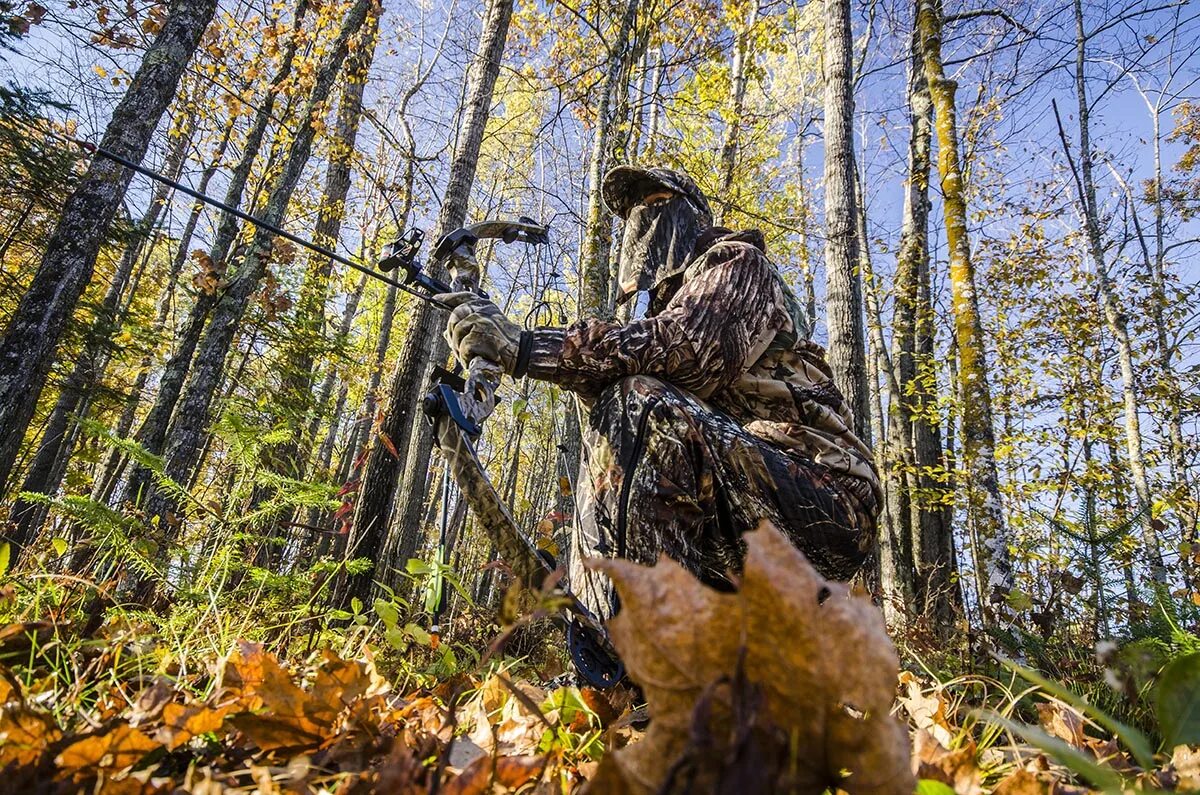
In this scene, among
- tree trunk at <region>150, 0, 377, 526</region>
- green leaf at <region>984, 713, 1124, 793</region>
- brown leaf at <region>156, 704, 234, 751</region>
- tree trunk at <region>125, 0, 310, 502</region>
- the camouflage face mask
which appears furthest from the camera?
tree trunk at <region>125, 0, 310, 502</region>

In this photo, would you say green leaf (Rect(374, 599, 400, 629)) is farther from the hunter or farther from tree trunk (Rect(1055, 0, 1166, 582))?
tree trunk (Rect(1055, 0, 1166, 582))

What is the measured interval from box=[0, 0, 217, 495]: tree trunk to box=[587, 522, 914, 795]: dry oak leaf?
17.7ft

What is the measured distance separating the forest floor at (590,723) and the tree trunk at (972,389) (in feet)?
12.9

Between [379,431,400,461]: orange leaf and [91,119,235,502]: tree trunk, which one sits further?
[91,119,235,502]: tree trunk

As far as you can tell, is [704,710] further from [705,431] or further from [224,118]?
[224,118]

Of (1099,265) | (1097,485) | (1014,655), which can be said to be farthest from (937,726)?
(1099,265)

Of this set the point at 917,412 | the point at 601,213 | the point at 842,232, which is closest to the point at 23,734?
the point at 601,213

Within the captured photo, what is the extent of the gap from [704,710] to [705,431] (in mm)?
1880

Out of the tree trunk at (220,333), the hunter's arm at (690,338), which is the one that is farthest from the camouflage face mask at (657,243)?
the tree trunk at (220,333)

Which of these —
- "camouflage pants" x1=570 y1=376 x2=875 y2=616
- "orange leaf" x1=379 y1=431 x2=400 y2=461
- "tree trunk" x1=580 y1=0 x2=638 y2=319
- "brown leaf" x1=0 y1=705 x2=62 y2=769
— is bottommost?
"brown leaf" x1=0 y1=705 x2=62 y2=769

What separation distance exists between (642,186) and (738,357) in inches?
56.6

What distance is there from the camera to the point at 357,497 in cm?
526

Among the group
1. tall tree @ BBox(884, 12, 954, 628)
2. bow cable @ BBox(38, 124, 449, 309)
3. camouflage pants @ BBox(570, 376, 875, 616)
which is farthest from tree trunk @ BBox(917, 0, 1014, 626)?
bow cable @ BBox(38, 124, 449, 309)

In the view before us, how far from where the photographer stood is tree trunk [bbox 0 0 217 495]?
14.0 ft
